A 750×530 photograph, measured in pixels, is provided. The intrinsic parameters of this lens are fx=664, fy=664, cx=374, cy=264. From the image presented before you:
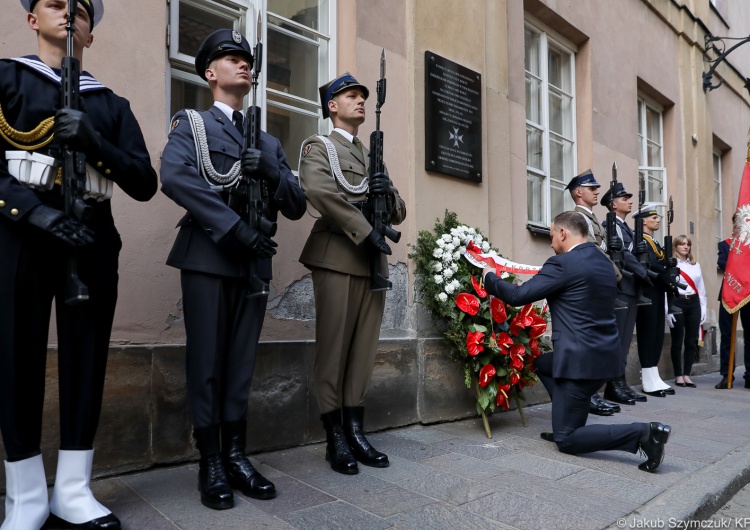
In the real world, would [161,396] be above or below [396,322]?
below

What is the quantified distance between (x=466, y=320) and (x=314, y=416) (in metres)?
1.32

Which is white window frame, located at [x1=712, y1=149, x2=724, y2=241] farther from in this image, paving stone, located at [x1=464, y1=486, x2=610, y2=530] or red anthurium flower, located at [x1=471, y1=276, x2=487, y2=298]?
paving stone, located at [x1=464, y1=486, x2=610, y2=530]

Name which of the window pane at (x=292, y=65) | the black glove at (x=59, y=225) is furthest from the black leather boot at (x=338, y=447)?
the window pane at (x=292, y=65)

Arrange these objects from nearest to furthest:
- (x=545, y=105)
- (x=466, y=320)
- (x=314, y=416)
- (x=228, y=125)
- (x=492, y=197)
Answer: (x=228, y=125)
(x=314, y=416)
(x=466, y=320)
(x=492, y=197)
(x=545, y=105)

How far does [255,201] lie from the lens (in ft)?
9.55

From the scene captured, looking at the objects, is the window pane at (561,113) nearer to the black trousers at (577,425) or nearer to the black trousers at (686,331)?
the black trousers at (686,331)

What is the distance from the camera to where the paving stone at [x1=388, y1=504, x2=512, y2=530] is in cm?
278

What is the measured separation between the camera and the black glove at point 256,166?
111 inches

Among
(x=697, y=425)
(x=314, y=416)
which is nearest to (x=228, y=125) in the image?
(x=314, y=416)

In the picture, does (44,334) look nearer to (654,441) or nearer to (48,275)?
(48,275)

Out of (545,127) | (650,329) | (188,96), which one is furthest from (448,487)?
(545,127)

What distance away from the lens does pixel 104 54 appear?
3.40 m

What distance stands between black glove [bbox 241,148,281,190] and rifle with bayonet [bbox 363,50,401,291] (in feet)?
2.52

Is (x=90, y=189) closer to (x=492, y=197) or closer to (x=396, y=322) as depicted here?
(x=396, y=322)
